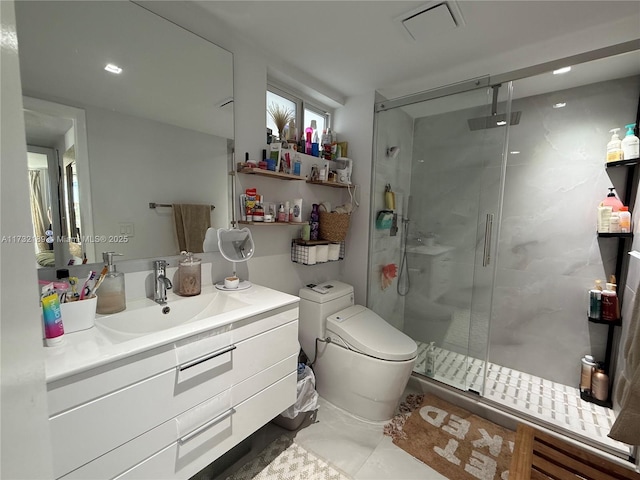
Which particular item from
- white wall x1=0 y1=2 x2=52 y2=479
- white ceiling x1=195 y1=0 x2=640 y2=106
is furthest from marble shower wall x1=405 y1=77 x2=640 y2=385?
white wall x1=0 y1=2 x2=52 y2=479

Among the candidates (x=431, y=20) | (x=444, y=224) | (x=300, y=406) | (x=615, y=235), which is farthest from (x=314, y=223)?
(x=615, y=235)

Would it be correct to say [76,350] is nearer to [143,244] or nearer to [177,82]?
[143,244]

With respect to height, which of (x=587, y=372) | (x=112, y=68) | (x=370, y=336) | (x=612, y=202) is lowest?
(x=587, y=372)

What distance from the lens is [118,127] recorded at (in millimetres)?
A: 1184

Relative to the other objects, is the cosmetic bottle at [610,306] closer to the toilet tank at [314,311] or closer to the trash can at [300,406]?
the toilet tank at [314,311]

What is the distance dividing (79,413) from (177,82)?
1.39m

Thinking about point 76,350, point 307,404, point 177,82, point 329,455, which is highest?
point 177,82

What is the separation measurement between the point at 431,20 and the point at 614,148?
1440mm

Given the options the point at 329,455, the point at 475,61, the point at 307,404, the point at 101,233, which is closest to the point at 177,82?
the point at 101,233

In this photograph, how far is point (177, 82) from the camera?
135 cm

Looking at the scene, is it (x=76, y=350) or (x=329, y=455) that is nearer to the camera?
(x=76, y=350)

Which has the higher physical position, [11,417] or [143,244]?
[143,244]

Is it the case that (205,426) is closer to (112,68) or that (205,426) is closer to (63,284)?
(63,284)

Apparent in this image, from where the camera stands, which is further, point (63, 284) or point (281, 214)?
point (281, 214)
